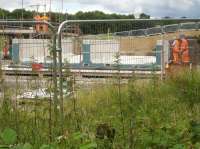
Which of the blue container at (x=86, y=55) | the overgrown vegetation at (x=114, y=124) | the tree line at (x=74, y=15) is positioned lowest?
the overgrown vegetation at (x=114, y=124)

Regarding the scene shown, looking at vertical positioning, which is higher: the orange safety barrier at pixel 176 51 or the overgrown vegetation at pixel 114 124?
the orange safety barrier at pixel 176 51

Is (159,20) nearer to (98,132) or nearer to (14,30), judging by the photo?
(14,30)

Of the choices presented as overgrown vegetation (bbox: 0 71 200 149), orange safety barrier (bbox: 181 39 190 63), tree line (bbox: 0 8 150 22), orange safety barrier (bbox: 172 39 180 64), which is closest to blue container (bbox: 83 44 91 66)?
tree line (bbox: 0 8 150 22)

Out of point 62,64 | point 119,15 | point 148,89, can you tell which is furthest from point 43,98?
point 119,15

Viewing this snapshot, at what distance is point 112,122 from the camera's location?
5688mm

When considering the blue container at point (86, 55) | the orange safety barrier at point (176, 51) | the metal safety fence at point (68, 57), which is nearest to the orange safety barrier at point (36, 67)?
the metal safety fence at point (68, 57)

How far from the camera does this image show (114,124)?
557cm

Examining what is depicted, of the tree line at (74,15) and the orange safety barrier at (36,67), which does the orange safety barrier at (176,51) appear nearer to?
the tree line at (74,15)

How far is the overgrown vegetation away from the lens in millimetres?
4363

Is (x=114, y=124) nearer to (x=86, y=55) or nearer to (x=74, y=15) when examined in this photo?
(x=74, y=15)

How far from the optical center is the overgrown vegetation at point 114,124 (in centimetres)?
436

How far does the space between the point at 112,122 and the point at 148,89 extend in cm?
291

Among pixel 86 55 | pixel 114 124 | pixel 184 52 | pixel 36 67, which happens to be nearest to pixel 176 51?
pixel 184 52

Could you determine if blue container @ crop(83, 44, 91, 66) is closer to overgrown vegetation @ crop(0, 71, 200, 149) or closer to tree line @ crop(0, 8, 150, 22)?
tree line @ crop(0, 8, 150, 22)
